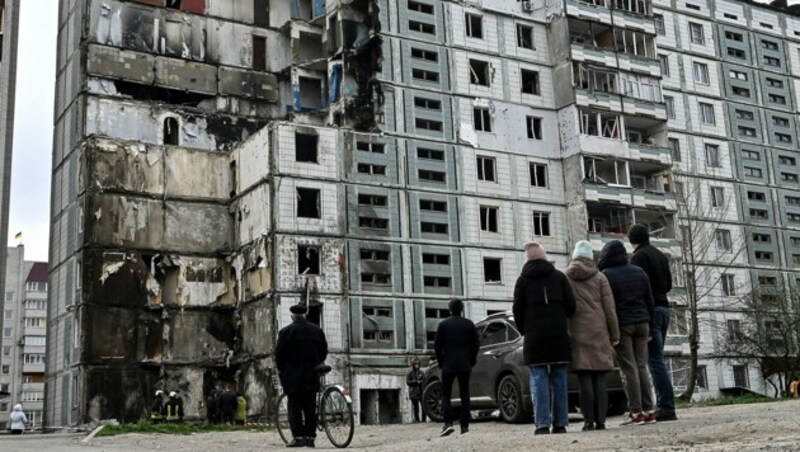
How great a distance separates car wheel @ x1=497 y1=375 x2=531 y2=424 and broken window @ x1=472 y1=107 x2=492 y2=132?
31.5 m

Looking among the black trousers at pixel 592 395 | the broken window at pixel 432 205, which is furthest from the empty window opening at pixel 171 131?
the black trousers at pixel 592 395

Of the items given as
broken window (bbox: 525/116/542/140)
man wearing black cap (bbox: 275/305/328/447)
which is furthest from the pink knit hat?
broken window (bbox: 525/116/542/140)

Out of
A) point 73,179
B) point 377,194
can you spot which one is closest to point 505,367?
point 377,194

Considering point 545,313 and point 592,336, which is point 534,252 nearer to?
point 545,313

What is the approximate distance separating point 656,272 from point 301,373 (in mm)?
4911

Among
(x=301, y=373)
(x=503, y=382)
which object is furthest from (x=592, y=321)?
(x=503, y=382)

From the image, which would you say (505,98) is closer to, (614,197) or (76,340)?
(614,197)

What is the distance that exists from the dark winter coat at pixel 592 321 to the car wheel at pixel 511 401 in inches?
227

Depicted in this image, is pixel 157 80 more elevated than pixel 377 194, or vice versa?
pixel 157 80

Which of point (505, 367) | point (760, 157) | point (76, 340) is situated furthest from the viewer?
point (760, 157)

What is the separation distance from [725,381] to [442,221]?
19.1 metres

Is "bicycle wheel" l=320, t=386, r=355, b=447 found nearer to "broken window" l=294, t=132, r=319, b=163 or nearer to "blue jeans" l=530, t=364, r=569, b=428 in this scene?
"blue jeans" l=530, t=364, r=569, b=428

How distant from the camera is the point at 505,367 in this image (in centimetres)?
1756

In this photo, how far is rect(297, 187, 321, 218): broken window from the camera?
42344 mm
